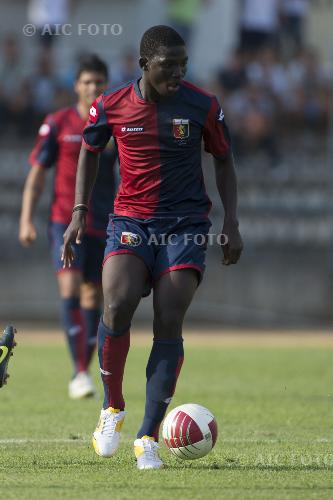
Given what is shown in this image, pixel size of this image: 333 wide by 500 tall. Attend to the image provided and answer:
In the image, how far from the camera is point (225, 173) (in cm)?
756

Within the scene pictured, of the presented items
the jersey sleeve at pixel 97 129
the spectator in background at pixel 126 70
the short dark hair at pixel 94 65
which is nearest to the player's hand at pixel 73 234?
the jersey sleeve at pixel 97 129

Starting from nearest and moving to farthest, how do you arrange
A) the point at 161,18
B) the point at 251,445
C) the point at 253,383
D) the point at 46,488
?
the point at 46,488 → the point at 251,445 → the point at 253,383 → the point at 161,18

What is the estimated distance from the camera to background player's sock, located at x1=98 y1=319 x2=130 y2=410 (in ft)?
24.0

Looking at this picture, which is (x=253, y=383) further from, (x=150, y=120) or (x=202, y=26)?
(x=202, y=26)

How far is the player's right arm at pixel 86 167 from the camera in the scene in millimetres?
7449

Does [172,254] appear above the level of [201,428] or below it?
above

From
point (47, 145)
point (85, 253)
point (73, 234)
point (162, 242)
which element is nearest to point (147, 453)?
point (162, 242)

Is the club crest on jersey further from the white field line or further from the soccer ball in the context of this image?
the white field line

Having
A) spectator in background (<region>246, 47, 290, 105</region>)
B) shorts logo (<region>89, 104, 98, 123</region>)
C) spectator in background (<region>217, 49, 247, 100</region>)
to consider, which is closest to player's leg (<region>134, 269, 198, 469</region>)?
shorts logo (<region>89, 104, 98, 123</region>)

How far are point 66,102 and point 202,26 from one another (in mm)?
6933

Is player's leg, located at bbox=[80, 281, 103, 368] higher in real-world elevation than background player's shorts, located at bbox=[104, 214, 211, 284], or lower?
lower

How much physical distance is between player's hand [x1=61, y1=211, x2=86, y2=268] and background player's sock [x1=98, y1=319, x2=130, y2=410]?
0.46 m

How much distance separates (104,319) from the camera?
7320mm

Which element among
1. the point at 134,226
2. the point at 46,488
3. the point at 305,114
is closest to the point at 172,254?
the point at 134,226
